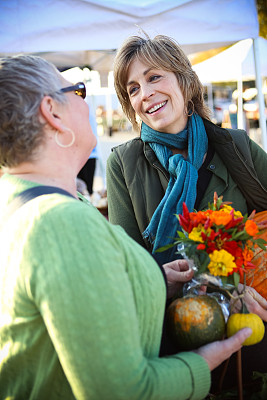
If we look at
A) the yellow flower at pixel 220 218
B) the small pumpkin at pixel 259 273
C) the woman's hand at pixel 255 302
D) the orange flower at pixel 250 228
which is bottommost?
the woman's hand at pixel 255 302

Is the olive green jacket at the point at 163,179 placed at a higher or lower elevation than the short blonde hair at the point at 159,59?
lower

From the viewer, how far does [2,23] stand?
3875 mm

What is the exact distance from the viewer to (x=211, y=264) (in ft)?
4.29

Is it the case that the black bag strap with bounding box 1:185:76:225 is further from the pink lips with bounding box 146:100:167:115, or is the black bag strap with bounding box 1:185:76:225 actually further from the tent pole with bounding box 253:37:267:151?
the tent pole with bounding box 253:37:267:151

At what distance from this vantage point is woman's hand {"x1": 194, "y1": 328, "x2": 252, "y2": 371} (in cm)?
120

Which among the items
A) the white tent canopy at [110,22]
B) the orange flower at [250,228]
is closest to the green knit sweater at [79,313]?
the orange flower at [250,228]

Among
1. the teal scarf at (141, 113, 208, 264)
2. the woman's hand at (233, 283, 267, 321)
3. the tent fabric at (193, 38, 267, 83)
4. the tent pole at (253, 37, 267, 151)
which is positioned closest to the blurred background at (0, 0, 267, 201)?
the tent pole at (253, 37, 267, 151)

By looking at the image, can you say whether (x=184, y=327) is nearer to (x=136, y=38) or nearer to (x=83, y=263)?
(x=83, y=263)

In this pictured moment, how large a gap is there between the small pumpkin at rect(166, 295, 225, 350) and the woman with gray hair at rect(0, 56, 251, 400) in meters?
0.06

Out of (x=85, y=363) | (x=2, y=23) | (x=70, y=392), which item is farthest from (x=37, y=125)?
(x=2, y=23)

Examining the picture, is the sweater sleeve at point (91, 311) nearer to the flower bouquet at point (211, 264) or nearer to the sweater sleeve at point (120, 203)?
the flower bouquet at point (211, 264)

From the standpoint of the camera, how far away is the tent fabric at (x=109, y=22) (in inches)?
151

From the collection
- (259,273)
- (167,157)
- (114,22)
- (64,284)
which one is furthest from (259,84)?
(64,284)

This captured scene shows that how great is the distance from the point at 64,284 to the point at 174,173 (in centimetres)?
129
